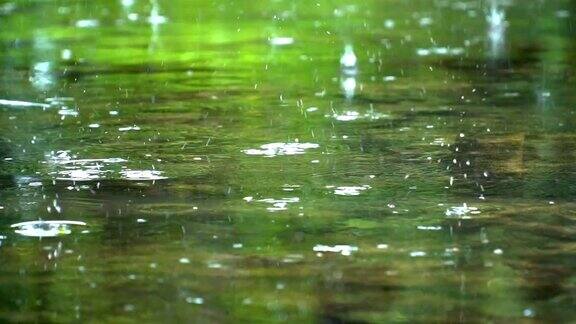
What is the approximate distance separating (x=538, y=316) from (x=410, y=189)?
2.15 m

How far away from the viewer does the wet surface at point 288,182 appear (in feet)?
15.6

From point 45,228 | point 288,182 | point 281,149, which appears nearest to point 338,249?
point 45,228

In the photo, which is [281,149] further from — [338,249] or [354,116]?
[338,249]

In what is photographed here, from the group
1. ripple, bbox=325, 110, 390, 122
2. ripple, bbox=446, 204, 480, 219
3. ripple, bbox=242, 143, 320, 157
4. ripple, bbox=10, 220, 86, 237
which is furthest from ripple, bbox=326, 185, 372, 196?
ripple, bbox=325, 110, 390, 122

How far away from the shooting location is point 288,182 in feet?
22.1

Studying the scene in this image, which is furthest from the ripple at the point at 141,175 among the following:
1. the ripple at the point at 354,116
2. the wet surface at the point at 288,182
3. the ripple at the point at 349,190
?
the ripple at the point at 354,116

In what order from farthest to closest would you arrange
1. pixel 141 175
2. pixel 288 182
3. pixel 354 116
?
pixel 354 116, pixel 141 175, pixel 288 182

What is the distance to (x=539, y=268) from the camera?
16.6 feet

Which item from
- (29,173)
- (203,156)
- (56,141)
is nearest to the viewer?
(29,173)

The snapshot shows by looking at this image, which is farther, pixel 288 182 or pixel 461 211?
pixel 288 182

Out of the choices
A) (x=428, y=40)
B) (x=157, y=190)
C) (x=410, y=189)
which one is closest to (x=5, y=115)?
(x=157, y=190)

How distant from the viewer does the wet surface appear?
475cm

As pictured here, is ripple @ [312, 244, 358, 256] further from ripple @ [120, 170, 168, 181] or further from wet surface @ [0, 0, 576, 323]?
ripple @ [120, 170, 168, 181]

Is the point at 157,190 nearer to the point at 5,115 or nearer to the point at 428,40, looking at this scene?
the point at 5,115
